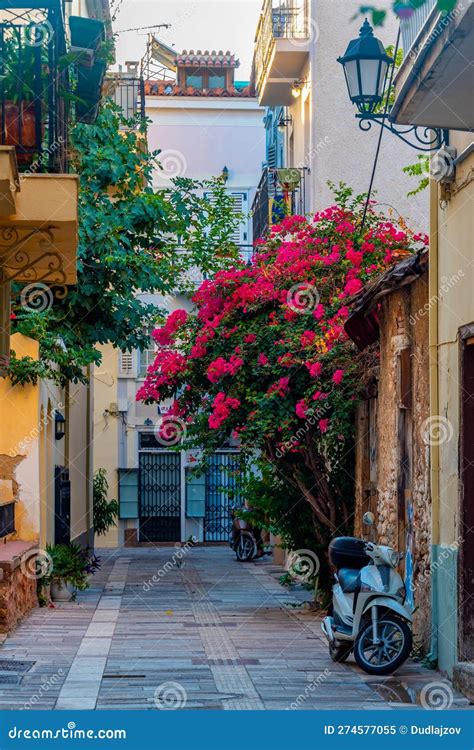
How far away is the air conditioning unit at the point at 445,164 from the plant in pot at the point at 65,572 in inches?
345

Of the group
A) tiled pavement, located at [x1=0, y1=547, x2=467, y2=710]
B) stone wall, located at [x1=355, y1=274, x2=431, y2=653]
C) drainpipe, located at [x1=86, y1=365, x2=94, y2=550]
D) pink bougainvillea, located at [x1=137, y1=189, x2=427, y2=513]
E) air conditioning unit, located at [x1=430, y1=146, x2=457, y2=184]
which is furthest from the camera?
drainpipe, located at [x1=86, y1=365, x2=94, y2=550]

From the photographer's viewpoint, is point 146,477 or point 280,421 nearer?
point 280,421

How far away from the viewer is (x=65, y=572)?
17.9 metres

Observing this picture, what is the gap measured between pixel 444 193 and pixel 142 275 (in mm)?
10047

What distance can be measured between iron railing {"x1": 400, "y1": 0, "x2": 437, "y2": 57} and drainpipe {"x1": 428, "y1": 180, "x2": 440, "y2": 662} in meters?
1.94

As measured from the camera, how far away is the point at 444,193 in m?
11.1

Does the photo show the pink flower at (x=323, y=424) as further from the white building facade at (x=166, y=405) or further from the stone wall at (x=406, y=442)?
the white building facade at (x=166, y=405)

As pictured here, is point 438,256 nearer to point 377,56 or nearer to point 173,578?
point 377,56

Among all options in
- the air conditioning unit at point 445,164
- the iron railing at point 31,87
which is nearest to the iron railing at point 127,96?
the iron railing at point 31,87

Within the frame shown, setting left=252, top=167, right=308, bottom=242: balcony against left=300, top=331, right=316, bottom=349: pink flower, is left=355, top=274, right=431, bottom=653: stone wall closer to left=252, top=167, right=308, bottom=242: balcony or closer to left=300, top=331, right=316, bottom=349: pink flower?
left=300, top=331, right=316, bottom=349: pink flower

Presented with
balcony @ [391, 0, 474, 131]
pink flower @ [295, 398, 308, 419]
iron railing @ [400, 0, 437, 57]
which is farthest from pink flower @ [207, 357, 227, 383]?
iron railing @ [400, 0, 437, 57]

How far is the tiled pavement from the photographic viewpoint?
949 cm

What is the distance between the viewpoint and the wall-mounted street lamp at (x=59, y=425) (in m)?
20.2

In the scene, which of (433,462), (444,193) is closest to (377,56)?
(444,193)
